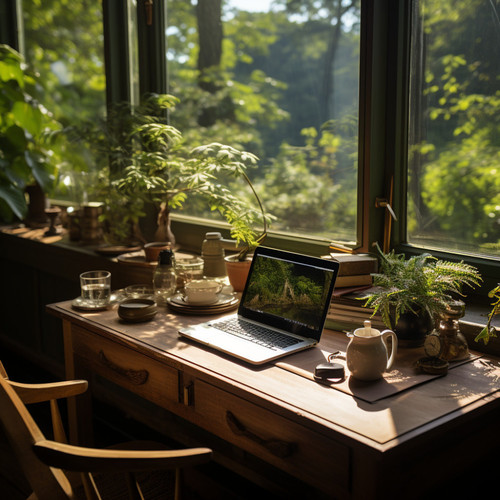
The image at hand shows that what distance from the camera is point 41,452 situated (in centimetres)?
126

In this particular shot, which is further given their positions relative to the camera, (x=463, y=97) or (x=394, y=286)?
(x=463, y=97)

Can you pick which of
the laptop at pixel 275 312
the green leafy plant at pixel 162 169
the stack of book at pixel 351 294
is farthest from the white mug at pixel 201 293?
Answer: the stack of book at pixel 351 294

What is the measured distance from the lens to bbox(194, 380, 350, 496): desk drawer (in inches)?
51.9

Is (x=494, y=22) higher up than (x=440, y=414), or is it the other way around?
(x=494, y=22)

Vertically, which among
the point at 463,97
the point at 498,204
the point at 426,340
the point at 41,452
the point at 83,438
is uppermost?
the point at 463,97

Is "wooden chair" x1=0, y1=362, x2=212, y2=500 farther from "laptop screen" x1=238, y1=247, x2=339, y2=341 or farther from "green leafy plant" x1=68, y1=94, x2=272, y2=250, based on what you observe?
"green leafy plant" x1=68, y1=94, x2=272, y2=250

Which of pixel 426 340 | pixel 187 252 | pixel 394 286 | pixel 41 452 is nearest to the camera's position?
pixel 41 452

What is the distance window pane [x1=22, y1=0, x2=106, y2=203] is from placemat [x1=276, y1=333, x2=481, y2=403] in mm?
2529

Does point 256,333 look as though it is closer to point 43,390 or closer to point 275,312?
point 275,312

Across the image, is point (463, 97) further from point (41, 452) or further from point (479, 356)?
point (41, 452)

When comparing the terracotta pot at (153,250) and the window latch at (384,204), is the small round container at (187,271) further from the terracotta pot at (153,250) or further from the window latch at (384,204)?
the window latch at (384,204)

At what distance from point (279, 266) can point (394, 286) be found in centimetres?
38

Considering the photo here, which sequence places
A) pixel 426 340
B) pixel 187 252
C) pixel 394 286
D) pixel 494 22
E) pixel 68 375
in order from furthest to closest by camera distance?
pixel 187 252, pixel 68 375, pixel 494 22, pixel 394 286, pixel 426 340

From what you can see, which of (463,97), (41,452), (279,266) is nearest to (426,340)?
(279,266)
